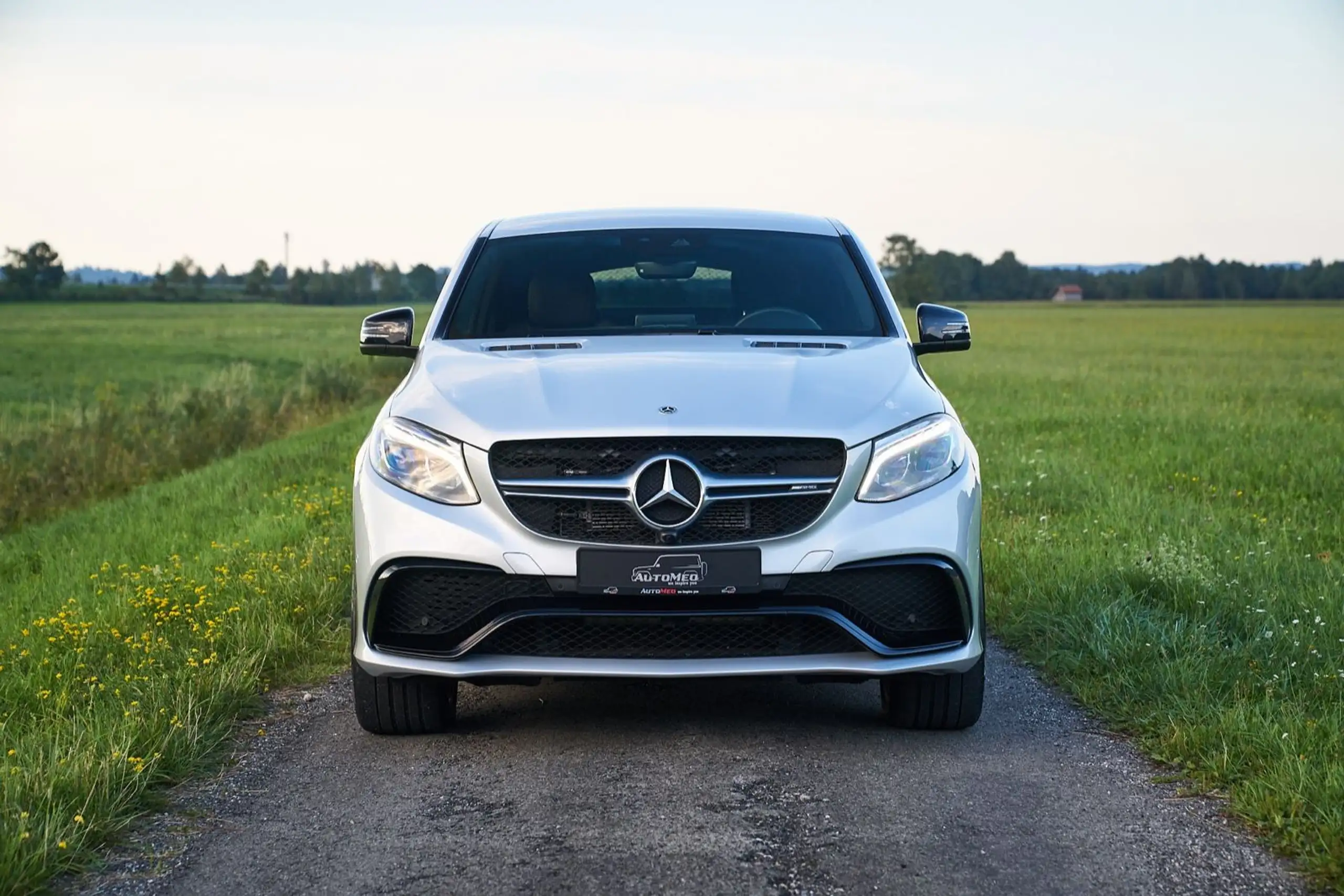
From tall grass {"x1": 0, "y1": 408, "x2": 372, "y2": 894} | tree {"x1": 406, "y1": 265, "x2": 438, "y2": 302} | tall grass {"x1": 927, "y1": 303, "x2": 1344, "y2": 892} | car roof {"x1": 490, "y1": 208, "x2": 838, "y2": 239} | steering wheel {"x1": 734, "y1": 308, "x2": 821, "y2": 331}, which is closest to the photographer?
tall grass {"x1": 0, "y1": 408, "x2": 372, "y2": 894}

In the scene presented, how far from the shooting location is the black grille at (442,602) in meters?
4.15

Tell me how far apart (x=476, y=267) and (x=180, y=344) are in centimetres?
4316

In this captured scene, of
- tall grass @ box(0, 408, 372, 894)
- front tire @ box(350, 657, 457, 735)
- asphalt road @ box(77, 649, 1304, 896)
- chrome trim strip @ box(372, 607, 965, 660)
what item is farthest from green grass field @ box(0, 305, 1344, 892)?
chrome trim strip @ box(372, 607, 965, 660)

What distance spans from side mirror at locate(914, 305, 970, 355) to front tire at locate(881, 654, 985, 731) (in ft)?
4.67

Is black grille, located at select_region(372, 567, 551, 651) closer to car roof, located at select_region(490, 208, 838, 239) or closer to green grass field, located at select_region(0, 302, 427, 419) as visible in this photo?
car roof, located at select_region(490, 208, 838, 239)

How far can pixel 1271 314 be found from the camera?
7075cm

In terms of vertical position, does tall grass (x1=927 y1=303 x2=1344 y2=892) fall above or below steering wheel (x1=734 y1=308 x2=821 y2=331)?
below

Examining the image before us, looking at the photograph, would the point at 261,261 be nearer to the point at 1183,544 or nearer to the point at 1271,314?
the point at 1271,314

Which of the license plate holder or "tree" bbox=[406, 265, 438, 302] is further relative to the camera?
"tree" bbox=[406, 265, 438, 302]

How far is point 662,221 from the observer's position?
19.8ft

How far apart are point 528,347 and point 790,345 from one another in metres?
0.87

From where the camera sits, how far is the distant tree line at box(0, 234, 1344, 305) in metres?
91.4

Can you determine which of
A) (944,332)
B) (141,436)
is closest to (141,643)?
(944,332)

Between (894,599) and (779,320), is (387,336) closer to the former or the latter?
(779,320)
